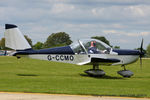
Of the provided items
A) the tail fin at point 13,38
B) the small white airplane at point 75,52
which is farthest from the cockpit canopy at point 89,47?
the tail fin at point 13,38

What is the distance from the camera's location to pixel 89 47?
58.6 feet

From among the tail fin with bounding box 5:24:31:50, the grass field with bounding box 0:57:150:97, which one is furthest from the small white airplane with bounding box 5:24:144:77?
the grass field with bounding box 0:57:150:97

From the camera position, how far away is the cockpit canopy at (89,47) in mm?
17844

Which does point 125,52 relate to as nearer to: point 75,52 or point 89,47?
point 89,47

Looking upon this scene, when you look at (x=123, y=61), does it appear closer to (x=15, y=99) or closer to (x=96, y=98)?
(x=96, y=98)

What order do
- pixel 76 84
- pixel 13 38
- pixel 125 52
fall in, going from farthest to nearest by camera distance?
pixel 125 52
pixel 13 38
pixel 76 84

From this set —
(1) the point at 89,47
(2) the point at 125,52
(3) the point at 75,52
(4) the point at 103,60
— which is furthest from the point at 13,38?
(2) the point at 125,52

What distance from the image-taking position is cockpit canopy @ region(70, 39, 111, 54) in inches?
703

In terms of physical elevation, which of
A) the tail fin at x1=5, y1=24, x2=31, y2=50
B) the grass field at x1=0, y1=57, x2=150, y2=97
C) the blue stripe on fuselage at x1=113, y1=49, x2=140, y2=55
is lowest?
the grass field at x1=0, y1=57, x2=150, y2=97

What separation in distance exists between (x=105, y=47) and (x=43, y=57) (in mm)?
3663

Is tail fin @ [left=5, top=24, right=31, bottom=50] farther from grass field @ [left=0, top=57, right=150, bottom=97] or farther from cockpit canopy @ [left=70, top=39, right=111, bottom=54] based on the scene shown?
cockpit canopy @ [left=70, top=39, right=111, bottom=54]

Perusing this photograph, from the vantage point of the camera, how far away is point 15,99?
9.07 m

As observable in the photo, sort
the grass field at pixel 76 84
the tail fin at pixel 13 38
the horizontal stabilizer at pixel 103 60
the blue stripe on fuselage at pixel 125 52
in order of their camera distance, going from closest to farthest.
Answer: the grass field at pixel 76 84 < the horizontal stabilizer at pixel 103 60 < the tail fin at pixel 13 38 < the blue stripe on fuselage at pixel 125 52

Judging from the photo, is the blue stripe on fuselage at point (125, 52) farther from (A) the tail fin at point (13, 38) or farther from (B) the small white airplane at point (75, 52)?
(A) the tail fin at point (13, 38)
